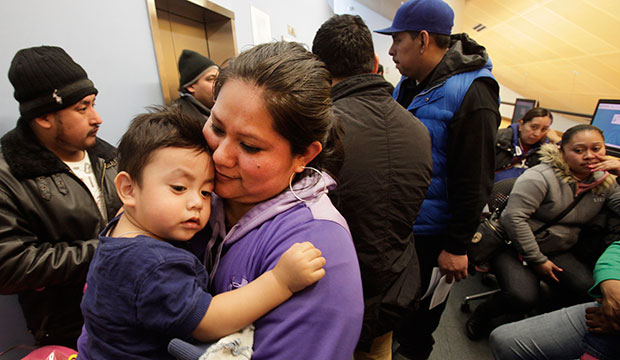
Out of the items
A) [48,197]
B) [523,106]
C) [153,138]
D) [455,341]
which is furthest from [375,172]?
[523,106]

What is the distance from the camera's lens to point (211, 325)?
2.28ft

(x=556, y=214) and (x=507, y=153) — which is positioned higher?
(x=507, y=153)

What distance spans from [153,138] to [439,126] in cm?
150

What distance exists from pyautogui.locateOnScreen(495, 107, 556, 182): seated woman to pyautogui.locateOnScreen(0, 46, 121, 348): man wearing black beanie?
4.06 meters

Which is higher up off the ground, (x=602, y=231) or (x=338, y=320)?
(x=338, y=320)

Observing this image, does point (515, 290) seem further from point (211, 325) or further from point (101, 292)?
point (101, 292)

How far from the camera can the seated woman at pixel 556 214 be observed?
2211 millimetres

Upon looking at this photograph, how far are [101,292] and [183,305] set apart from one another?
23 centimetres

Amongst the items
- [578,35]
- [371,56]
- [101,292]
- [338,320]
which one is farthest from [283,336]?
[578,35]

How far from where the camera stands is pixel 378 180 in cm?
123

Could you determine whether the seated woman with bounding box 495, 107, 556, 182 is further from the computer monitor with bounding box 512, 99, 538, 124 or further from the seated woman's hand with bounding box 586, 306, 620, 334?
the seated woman's hand with bounding box 586, 306, 620, 334

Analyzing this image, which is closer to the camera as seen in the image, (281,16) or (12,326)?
(12,326)

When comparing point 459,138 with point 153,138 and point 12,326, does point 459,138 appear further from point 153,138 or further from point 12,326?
point 12,326

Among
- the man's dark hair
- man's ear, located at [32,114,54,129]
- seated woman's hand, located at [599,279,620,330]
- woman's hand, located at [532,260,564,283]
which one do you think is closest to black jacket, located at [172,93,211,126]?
man's ear, located at [32,114,54,129]
